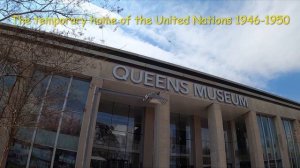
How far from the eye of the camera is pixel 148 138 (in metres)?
21.7

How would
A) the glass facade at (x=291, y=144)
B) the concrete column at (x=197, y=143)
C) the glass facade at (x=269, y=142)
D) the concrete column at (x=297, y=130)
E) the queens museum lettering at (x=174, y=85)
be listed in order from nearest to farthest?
the queens museum lettering at (x=174, y=85)
the concrete column at (x=197, y=143)
the glass facade at (x=269, y=142)
the glass facade at (x=291, y=144)
the concrete column at (x=297, y=130)

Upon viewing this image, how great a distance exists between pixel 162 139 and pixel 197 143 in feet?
22.7

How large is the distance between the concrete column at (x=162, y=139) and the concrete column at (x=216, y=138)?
4.88 m

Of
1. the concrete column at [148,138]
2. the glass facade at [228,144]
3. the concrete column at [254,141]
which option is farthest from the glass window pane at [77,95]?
the glass facade at [228,144]

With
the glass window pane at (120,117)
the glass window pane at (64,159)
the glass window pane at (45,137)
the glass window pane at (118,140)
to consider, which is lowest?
the glass window pane at (64,159)

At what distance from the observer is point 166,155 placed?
18734mm

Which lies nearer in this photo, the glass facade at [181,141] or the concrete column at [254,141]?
the concrete column at [254,141]

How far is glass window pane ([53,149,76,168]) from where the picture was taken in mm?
15770

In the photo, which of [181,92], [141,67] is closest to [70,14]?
[141,67]

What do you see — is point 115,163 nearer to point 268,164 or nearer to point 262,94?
point 268,164

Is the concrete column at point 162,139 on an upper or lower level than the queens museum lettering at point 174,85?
lower

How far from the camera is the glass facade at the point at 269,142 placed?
2420cm

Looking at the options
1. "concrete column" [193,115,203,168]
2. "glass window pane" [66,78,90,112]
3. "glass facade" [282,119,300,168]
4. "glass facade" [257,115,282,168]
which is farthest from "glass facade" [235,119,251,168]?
"glass window pane" [66,78,90,112]

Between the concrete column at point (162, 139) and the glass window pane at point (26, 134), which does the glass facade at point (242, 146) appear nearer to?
the concrete column at point (162, 139)
